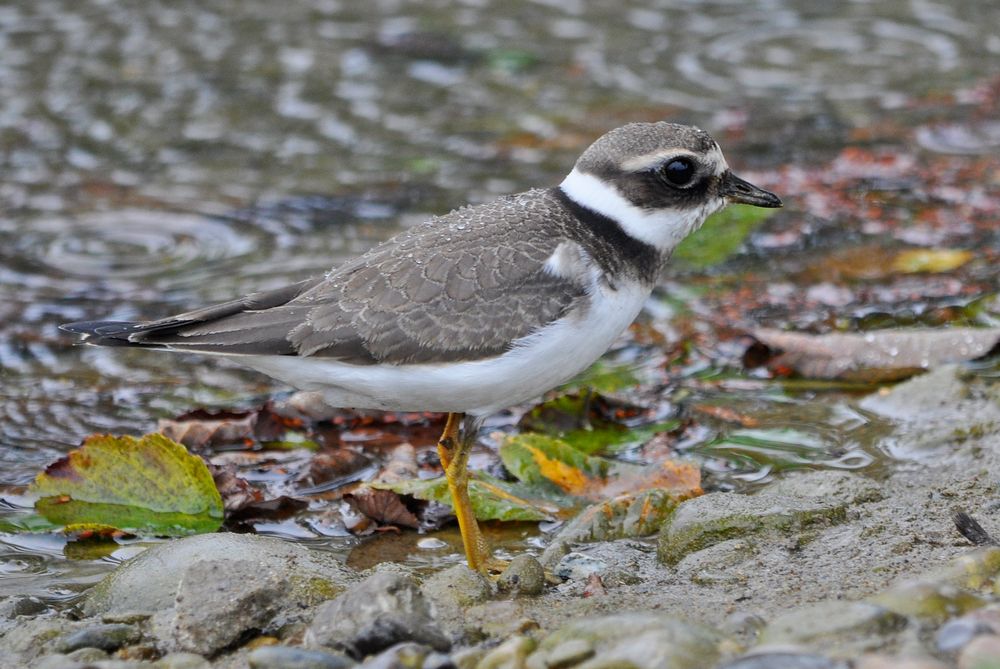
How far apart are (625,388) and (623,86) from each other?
560 centimetres

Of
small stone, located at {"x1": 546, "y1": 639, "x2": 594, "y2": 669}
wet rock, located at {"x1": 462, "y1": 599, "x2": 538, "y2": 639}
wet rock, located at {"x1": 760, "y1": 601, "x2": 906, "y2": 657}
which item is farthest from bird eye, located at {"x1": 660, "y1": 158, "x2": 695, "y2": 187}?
small stone, located at {"x1": 546, "y1": 639, "x2": 594, "y2": 669}

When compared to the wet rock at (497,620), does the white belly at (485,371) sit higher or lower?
higher

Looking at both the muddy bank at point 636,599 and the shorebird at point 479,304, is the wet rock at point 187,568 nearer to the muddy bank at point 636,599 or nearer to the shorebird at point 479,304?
the muddy bank at point 636,599

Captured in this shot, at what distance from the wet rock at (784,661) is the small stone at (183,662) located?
1.96 metres

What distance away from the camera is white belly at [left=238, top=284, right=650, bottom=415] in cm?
577

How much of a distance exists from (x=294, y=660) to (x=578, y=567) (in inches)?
63.7

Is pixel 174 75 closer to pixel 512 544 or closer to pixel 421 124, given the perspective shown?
pixel 421 124

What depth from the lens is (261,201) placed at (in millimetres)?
10898

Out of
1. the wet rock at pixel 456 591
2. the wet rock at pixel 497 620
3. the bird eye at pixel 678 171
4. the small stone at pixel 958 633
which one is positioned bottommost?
the wet rock at pixel 456 591

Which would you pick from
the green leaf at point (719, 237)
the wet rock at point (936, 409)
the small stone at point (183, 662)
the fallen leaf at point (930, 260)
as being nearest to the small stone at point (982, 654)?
the small stone at point (183, 662)

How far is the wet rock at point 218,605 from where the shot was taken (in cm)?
490

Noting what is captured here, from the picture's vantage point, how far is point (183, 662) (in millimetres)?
4809

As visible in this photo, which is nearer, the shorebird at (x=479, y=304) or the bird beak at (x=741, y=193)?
the shorebird at (x=479, y=304)

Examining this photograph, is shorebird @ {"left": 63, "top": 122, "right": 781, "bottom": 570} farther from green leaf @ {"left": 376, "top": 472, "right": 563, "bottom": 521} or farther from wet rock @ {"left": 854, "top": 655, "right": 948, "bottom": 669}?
wet rock @ {"left": 854, "top": 655, "right": 948, "bottom": 669}
